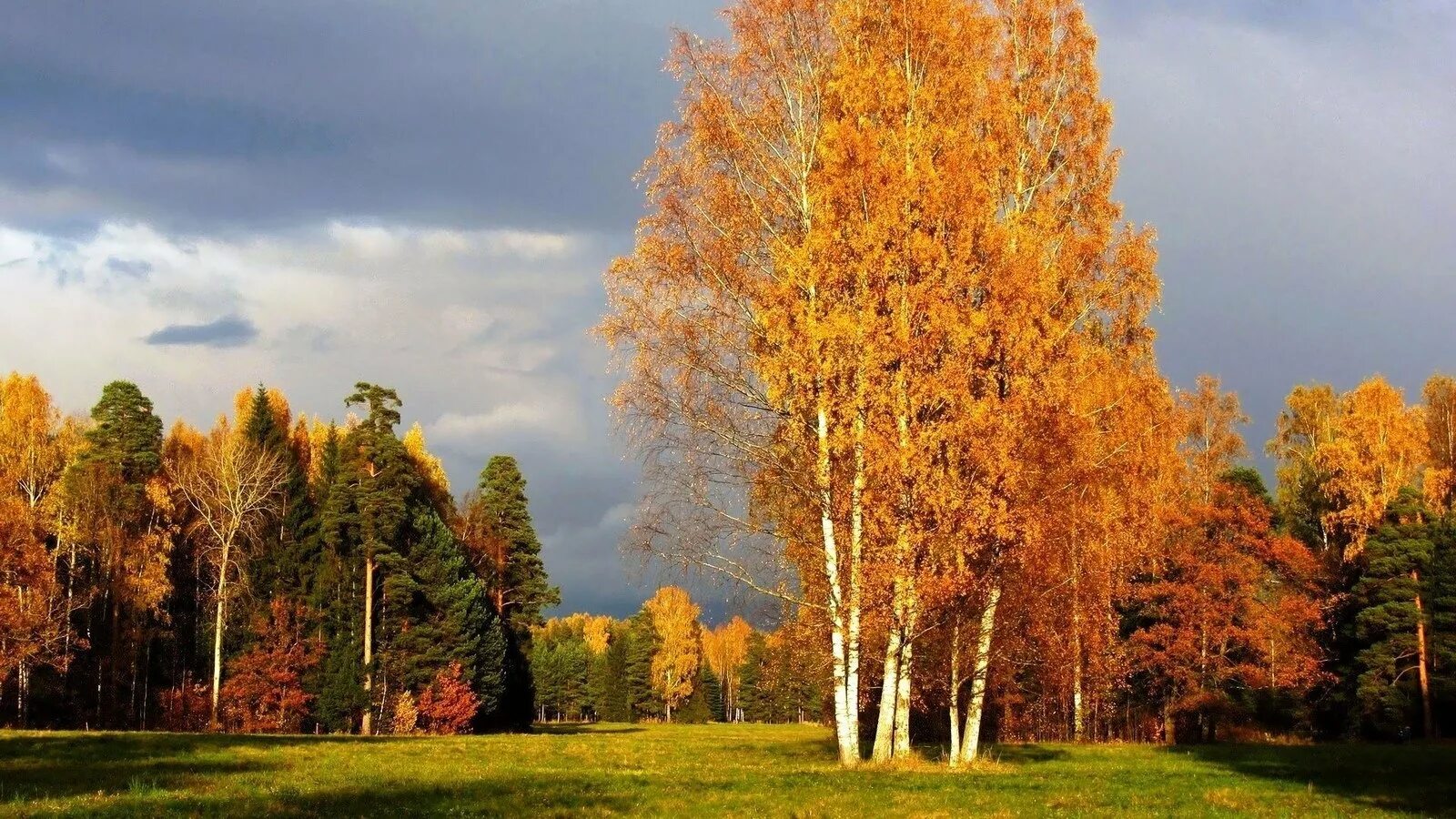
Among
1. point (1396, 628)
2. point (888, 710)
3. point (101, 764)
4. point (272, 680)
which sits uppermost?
point (1396, 628)

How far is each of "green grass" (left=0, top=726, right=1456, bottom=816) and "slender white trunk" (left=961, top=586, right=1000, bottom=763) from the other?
97 cm

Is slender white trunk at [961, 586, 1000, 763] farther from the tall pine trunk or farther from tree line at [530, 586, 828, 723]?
tree line at [530, 586, 828, 723]

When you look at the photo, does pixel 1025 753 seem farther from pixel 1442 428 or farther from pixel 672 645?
pixel 672 645

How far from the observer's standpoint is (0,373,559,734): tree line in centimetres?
6969

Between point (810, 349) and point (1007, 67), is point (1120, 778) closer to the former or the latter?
point (810, 349)

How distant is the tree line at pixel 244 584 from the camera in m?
69.7

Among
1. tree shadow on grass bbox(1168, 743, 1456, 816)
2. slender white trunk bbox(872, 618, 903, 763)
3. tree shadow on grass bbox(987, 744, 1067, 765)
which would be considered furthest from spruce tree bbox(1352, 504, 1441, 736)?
slender white trunk bbox(872, 618, 903, 763)

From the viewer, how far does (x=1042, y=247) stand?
2984 centimetres

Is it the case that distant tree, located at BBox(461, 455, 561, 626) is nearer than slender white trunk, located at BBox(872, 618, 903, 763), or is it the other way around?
slender white trunk, located at BBox(872, 618, 903, 763)

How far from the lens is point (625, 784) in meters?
Answer: 24.6

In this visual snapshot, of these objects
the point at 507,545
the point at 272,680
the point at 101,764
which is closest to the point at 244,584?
the point at 272,680

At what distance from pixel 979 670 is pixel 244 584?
5415 cm

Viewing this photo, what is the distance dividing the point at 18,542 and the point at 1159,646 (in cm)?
5755

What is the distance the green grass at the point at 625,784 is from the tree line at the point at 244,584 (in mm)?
33473
